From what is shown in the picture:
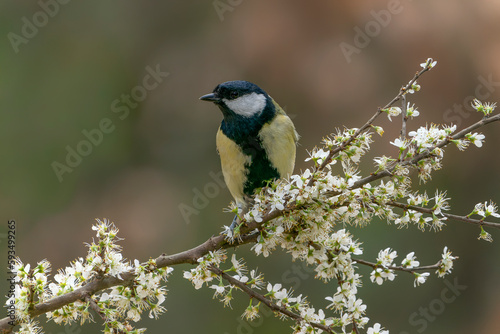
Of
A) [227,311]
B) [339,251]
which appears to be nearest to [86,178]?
[227,311]

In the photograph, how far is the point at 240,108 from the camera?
8.44 feet

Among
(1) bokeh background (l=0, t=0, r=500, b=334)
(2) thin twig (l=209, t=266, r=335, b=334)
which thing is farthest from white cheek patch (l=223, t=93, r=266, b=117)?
(1) bokeh background (l=0, t=0, r=500, b=334)

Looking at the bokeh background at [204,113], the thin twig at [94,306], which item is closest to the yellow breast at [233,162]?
the thin twig at [94,306]

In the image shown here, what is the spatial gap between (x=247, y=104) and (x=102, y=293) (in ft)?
3.87

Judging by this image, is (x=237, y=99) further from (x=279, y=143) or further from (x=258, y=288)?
(x=258, y=288)

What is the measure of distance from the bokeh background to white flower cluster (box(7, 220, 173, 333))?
246 cm

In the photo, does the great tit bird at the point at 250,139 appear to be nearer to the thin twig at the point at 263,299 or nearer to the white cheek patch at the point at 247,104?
the white cheek patch at the point at 247,104

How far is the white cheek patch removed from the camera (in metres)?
2.57

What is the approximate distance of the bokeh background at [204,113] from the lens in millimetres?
4289

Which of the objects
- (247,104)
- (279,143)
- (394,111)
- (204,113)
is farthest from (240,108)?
(204,113)

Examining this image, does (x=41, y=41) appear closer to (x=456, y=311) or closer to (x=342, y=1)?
(x=342, y=1)

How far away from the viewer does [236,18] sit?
4.86 m

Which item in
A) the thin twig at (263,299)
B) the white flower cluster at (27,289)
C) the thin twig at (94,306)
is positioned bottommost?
the thin twig at (263,299)

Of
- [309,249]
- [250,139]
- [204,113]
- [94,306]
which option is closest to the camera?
[94,306]
